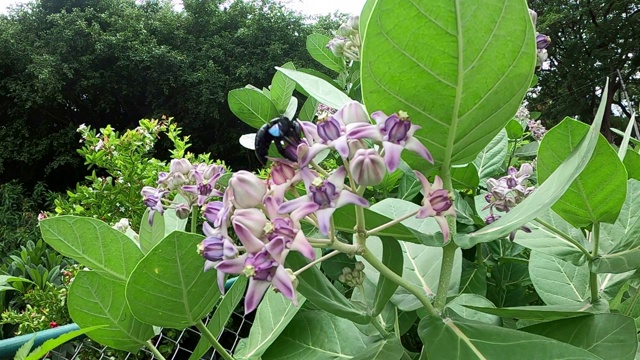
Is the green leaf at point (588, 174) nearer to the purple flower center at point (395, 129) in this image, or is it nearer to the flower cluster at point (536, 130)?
the purple flower center at point (395, 129)

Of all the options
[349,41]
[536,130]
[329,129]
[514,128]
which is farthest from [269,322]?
[536,130]

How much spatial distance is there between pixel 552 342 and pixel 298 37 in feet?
42.0

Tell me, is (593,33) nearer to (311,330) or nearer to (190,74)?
(190,74)

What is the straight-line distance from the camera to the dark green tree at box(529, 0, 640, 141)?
43.0 ft

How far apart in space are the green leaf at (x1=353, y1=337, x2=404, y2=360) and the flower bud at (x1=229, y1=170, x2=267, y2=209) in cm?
18

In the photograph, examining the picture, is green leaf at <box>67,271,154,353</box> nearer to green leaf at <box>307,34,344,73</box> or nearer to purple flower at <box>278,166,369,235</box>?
purple flower at <box>278,166,369,235</box>

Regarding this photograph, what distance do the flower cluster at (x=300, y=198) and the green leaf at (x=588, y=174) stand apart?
0.49ft

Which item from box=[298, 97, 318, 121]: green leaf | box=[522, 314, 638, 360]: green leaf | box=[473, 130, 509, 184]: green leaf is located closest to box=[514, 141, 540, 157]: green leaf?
box=[473, 130, 509, 184]: green leaf

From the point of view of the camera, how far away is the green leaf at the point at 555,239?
1.81 feet

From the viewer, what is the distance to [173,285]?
1.51 ft

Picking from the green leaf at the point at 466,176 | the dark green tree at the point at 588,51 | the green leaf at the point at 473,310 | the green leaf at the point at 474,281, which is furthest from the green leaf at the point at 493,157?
the dark green tree at the point at 588,51

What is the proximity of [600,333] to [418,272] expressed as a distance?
192 mm

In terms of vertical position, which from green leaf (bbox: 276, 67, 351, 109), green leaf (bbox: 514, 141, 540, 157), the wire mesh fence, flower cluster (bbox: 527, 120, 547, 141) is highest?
green leaf (bbox: 276, 67, 351, 109)

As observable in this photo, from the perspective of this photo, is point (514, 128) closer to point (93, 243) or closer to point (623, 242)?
point (623, 242)
